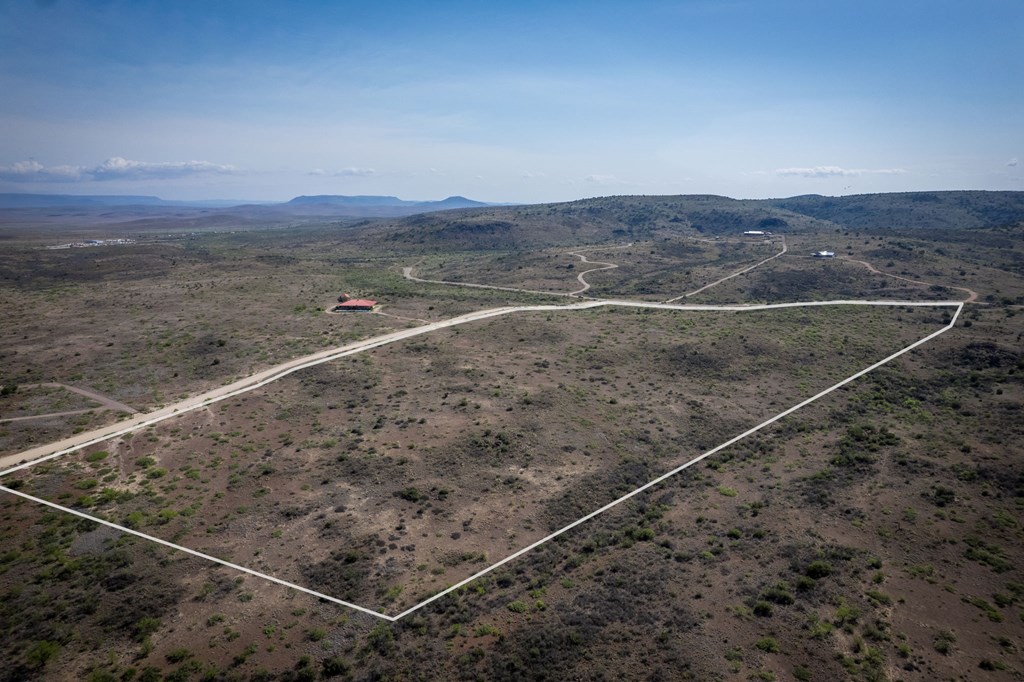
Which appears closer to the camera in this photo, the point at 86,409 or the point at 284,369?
the point at 86,409

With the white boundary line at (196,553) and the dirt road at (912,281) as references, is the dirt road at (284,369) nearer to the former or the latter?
the white boundary line at (196,553)

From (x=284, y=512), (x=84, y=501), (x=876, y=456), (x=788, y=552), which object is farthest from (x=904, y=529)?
(x=84, y=501)

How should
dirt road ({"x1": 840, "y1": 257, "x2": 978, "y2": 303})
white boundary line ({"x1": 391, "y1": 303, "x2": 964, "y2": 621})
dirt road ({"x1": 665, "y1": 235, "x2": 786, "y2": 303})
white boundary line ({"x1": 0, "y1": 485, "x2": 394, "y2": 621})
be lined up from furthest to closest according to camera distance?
dirt road ({"x1": 665, "y1": 235, "x2": 786, "y2": 303}) → dirt road ({"x1": 840, "y1": 257, "x2": 978, "y2": 303}) → white boundary line ({"x1": 391, "y1": 303, "x2": 964, "y2": 621}) → white boundary line ({"x1": 0, "y1": 485, "x2": 394, "y2": 621})

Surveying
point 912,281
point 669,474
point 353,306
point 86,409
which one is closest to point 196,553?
point 86,409

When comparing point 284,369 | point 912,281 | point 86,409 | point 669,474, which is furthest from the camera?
point 912,281

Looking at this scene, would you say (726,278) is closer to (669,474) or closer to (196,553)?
(669,474)

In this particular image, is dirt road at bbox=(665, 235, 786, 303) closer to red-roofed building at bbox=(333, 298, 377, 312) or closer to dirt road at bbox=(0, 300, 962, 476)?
dirt road at bbox=(0, 300, 962, 476)

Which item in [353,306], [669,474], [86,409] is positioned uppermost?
[353,306]

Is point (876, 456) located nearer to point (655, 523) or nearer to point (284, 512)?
point (655, 523)

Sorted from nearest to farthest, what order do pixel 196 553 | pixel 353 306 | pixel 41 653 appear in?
pixel 41 653 → pixel 196 553 → pixel 353 306

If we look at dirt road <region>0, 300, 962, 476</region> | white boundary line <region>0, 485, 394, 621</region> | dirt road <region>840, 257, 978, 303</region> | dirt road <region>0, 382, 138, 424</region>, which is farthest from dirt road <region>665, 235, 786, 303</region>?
dirt road <region>0, 382, 138, 424</region>

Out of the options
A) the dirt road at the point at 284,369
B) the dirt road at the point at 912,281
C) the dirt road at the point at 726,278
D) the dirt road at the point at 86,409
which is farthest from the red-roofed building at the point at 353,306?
the dirt road at the point at 912,281
